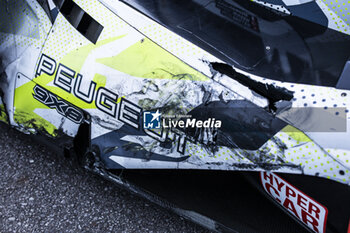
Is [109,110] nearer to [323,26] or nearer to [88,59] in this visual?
[88,59]

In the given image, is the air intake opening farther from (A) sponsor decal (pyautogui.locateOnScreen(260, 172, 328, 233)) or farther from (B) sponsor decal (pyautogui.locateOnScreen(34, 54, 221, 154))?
(A) sponsor decal (pyautogui.locateOnScreen(260, 172, 328, 233))

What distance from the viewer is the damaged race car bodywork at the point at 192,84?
5.36ft

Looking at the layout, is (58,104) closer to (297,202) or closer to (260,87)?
(260,87)

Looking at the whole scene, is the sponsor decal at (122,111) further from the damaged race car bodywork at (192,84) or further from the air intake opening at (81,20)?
the air intake opening at (81,20)

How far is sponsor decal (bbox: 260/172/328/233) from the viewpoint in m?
1.67

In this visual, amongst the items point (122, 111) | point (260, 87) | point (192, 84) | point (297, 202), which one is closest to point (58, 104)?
point (122, 111)

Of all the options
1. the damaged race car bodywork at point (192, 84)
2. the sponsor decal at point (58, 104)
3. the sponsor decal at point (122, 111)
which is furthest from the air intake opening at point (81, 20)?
the sponsor decal at point (58, 104)

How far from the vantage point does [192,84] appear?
175 cm

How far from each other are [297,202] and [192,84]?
0.67 meters

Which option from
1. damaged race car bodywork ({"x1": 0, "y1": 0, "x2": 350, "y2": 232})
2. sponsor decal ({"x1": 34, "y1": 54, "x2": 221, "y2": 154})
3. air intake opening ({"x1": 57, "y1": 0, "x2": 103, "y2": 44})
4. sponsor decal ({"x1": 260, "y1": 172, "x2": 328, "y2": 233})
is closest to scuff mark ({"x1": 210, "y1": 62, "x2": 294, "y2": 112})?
damaged race car bodywork ({"x1": 0, "y1": 0, "x2": 350, "y2": 232})

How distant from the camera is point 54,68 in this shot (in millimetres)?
2031

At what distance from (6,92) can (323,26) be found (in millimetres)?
1695

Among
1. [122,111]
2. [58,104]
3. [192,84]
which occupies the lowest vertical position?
[58,104]

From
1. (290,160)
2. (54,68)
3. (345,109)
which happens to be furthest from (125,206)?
(345,109)
